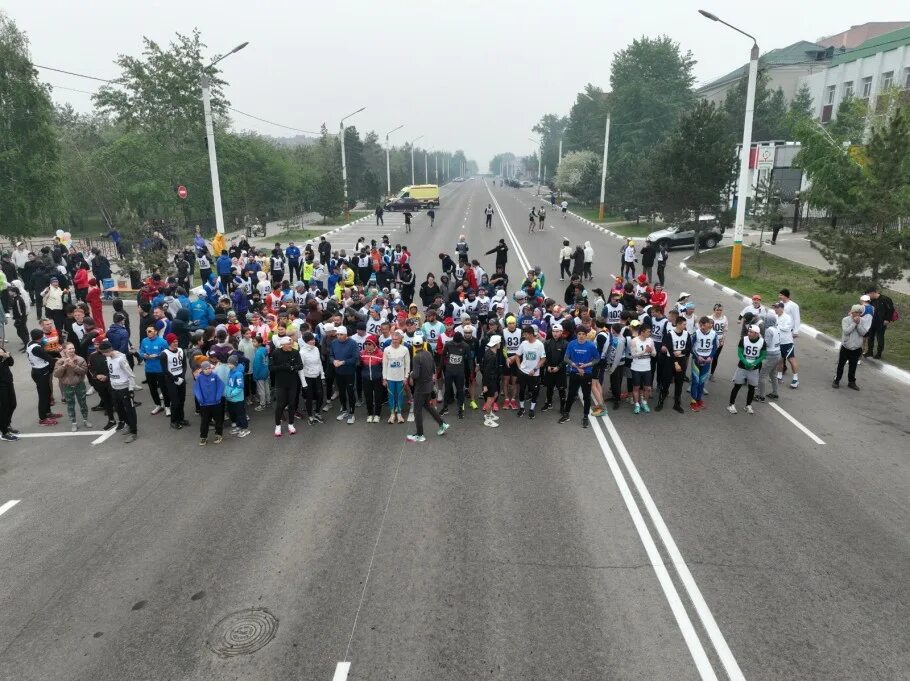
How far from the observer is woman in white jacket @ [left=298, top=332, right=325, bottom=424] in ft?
33.6

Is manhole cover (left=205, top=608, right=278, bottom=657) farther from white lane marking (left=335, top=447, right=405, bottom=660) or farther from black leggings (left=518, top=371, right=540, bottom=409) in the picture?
black leggings (left=518, top=371, right=540, bottom=409)

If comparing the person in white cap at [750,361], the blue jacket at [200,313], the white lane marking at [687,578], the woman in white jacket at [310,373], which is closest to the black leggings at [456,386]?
the woman in white jacket at [310,373]

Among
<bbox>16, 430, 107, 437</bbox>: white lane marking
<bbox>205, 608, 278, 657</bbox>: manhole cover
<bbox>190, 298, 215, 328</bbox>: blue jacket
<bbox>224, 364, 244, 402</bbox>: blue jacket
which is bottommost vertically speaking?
<bbox>205, 608, 278, 657</bbox>: manhole cover

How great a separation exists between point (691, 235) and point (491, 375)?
80.6 ft

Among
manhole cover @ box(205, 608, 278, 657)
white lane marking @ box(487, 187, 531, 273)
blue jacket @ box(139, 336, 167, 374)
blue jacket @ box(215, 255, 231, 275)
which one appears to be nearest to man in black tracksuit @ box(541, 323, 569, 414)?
manhole cover @ box(205, 608, 278, 657)

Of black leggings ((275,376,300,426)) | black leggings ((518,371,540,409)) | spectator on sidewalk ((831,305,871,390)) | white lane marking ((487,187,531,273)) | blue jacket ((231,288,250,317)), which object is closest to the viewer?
black leggings ((275,376,300,426))

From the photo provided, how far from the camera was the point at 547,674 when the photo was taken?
5.08m

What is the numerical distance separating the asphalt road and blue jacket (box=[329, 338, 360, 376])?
1049mm

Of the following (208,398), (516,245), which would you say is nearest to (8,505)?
(208,398)

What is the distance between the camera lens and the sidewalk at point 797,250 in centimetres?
2231

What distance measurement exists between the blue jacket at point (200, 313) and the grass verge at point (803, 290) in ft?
Answer: 49.2

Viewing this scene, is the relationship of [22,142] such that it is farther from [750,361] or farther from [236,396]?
[750,361]

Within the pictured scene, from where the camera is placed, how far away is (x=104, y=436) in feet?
33.3

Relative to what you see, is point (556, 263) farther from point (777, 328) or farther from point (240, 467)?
point (240, 467)
